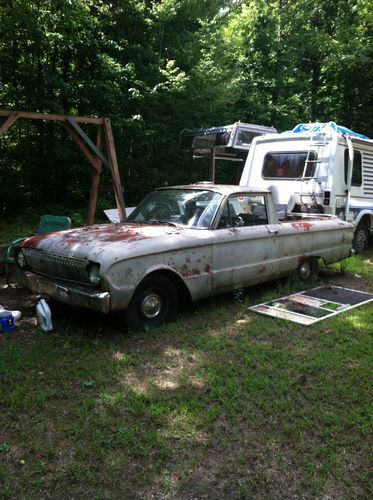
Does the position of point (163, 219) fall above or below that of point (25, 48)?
below

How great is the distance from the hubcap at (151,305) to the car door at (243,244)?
0.78 metres

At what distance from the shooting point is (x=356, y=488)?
2436 mm

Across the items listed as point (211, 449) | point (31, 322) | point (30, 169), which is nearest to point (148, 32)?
point (30, 169)

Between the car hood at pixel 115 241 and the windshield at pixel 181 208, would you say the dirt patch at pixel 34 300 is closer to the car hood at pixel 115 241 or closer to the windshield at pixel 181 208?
the car hood at pixel 115 241

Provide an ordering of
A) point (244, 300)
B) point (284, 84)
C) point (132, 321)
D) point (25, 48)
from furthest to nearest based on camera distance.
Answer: point (284, 84) → point (25, 48) → point (244, 300) → point (132, 321)

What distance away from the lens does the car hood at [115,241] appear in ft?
13.6

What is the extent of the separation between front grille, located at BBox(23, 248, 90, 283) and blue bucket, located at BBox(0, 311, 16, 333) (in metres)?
0.57

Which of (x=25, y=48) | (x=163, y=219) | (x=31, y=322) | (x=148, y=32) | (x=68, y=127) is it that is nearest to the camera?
(x=31, y=322)

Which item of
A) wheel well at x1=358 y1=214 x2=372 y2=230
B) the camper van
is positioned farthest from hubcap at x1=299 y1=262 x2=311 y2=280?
wheel well at x1=358 y1=214 x2=372 y2=230

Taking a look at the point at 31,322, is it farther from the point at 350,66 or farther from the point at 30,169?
the point at 350,66

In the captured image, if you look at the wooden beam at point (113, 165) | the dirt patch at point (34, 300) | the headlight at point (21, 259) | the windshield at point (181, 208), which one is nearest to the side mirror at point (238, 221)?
the windshield at point (181, 208)

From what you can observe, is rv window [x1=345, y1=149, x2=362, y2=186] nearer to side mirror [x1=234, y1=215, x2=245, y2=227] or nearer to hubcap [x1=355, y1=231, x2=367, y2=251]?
hubcap [x1=355, y1=231, x2=367, y2=251]

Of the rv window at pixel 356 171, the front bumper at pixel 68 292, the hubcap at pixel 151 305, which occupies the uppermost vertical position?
the rv window at pixel 356 171

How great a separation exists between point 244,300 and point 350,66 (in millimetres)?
15495
